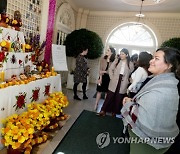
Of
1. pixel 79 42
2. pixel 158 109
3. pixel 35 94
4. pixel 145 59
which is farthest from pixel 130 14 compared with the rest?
pixel 158 109

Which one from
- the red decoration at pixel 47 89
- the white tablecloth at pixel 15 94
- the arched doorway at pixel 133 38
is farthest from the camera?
the arched doorway at pixel 133 38

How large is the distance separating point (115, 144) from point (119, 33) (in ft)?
17.5

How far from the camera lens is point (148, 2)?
476cm

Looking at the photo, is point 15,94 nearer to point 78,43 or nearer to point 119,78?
point 119,78

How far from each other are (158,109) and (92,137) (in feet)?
5.21

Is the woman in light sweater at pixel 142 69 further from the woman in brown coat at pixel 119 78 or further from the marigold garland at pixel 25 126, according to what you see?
the marigold garland at pixel 25 126

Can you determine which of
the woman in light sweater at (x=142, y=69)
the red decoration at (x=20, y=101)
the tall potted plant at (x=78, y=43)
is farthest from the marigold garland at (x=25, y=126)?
the tall potted plant at (x=78, y=43)

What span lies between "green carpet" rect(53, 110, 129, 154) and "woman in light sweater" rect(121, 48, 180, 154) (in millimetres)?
1040

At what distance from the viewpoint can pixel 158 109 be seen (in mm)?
1094

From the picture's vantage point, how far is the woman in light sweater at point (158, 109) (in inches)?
43.3

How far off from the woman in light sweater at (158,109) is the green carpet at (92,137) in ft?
3.41

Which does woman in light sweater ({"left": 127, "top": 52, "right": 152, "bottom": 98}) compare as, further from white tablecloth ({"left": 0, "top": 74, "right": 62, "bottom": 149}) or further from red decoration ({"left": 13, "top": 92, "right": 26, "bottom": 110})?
red decoration ({"left": 13, "top": 92, "right": 26, "bottom": 110})

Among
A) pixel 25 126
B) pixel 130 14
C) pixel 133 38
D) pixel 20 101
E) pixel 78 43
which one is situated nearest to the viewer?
pixel 25 126

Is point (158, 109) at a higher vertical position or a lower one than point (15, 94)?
higher
